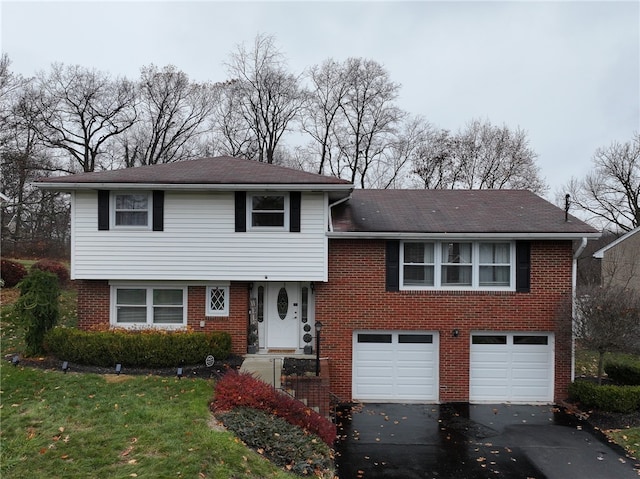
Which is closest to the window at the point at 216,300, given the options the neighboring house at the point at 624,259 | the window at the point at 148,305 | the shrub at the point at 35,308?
the window at the point at 148,305

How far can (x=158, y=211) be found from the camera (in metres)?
11.1

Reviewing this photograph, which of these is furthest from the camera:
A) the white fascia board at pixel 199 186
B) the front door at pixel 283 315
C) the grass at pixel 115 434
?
the front door at pixel 283 315

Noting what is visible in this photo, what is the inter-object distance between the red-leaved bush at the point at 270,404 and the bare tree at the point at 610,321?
6690mm

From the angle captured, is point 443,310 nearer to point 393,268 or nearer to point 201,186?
point 393,268

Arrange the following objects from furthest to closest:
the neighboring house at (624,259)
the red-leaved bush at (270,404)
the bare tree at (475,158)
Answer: the bare tree at (475,158), the neighboring house at (624,259), the red-leaved bush at (270,404)

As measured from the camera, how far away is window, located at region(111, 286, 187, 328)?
1159cm

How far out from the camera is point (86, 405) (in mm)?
7809

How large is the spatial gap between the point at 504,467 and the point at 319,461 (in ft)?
11.6

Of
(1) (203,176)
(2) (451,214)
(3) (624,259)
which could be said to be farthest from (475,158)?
(1) (203,176)

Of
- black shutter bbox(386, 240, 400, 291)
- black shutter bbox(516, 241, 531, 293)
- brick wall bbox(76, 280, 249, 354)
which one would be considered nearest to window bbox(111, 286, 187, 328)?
brick wall bbox(76, 280, 249, 354)

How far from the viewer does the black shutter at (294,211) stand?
11.1m

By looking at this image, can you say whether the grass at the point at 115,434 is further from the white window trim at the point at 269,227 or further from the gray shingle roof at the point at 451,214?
the gray shingle roof at the point at 451,214

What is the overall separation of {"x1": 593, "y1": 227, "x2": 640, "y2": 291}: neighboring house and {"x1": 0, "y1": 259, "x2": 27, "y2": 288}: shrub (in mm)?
27469

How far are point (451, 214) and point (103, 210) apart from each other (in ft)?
31.0
